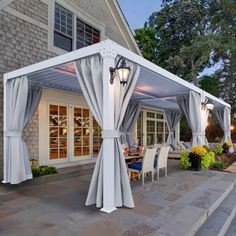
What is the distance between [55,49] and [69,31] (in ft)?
3.83

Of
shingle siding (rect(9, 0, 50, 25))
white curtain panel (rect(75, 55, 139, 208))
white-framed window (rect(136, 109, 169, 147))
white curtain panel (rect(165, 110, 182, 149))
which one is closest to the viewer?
white curtain panel (rect(75, 55, 139, 208))

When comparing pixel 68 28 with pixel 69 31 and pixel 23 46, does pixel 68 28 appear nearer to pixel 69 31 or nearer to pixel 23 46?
pixel 69 31

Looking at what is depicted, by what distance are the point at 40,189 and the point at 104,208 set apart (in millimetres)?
2334

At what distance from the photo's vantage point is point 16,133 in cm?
564

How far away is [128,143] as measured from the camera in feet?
32.6

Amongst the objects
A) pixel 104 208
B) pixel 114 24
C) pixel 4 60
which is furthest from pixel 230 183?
pixel 114 24

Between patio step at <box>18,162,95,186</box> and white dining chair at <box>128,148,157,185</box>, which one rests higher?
white dining chair at <box>128,148,157,185</box>

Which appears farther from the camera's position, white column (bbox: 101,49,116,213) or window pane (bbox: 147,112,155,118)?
window pane (bbox: 147,112,155,118)

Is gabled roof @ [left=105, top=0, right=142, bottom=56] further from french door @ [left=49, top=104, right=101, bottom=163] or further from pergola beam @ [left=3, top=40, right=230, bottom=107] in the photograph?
pergola beam @ [left=3, top=40, right=230, bottom=107]

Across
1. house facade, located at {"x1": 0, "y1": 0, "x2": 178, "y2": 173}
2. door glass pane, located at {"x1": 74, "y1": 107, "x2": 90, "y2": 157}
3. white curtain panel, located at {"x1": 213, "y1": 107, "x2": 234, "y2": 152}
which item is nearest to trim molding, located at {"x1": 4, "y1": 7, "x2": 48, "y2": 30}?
house facade, located at {"x1": 0, "y1": 0, "x2": 178, "y2": 173}

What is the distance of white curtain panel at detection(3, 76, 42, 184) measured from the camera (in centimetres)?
549

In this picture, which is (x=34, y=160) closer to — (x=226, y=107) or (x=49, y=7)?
(x=49, y=7)

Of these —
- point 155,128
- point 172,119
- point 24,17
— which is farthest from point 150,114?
point 24,17

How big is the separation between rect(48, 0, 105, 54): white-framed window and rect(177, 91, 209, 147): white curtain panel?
184 inches
